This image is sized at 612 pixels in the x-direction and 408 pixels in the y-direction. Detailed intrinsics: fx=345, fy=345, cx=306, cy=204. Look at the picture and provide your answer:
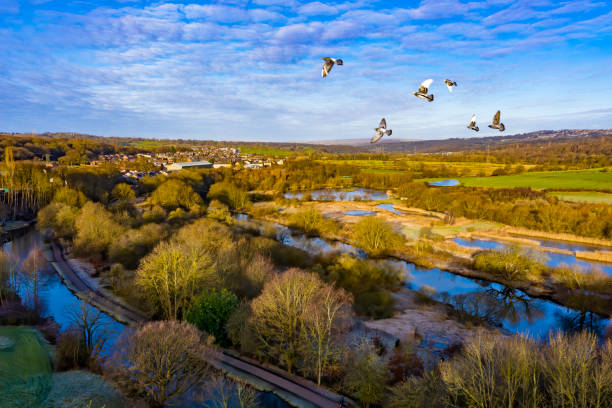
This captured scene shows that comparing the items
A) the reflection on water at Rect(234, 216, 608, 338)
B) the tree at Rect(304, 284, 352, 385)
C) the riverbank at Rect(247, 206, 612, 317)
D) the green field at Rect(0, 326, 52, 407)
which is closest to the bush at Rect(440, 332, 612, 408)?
the tree at Rect(304, 284, 352, 385)

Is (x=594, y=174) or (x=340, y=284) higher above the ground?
(x=594, y=174)

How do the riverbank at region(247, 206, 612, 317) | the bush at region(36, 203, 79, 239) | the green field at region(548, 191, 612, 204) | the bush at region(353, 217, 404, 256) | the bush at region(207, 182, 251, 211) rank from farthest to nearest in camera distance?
the bush at region(207, 182, 251, 211) → the green field at region(548, 191, 612, 204) → the bush at region(36, 203, 79, 239) → the bush at region(353, 217, 404, 256) → the riverbank at region(247, 206, 612, 317)

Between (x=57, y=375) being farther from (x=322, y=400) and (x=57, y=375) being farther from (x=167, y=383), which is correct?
(x=322, y=400)

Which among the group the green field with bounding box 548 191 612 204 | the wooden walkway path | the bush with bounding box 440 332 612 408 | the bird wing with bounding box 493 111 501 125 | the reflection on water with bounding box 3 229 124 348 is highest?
the bird wing with bounding box 493 111 501 125

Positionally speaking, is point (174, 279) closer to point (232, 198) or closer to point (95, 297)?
point (95, 297)

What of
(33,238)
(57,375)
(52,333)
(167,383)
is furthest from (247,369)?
(33,238)

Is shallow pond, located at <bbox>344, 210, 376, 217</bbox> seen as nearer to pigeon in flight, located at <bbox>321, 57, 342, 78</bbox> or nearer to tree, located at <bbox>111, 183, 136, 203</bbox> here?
tree, located at <bbox>111, 183, 136, 203</bbox>
